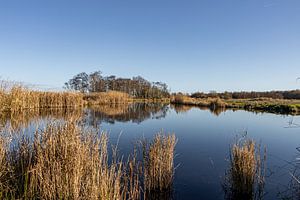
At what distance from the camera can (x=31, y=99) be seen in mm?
25703

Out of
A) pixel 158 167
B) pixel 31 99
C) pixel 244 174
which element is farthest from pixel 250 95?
pixel 158 167

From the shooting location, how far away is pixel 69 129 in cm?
431

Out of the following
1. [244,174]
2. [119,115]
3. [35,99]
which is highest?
[35,99]

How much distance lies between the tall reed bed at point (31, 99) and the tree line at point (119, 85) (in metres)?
34.1

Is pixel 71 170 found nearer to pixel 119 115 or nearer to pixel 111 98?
pixel 119 115

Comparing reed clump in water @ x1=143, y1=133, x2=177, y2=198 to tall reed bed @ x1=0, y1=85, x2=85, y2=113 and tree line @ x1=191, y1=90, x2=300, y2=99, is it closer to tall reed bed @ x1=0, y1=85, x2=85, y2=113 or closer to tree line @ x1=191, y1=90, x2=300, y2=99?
tall reed bed @ x1=0, y1=85, x2=85, y2=113

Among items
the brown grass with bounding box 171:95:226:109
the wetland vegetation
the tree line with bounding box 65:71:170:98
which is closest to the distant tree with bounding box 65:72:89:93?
the tree line with bounding box 65:71:170:98

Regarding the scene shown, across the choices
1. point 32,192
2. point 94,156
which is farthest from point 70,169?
point 32,192

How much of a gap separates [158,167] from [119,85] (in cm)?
6886

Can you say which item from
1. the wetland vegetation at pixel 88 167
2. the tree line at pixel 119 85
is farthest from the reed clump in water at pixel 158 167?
the tree line at pixel 119 85

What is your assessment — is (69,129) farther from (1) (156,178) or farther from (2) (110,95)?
(2) (110,95)

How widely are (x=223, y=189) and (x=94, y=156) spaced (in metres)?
4.40

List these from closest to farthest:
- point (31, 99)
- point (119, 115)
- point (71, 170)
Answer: point (71, 170)
point (119, 115)
point (31, 99)

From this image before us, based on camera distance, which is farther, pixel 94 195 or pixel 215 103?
pixel 215 103
